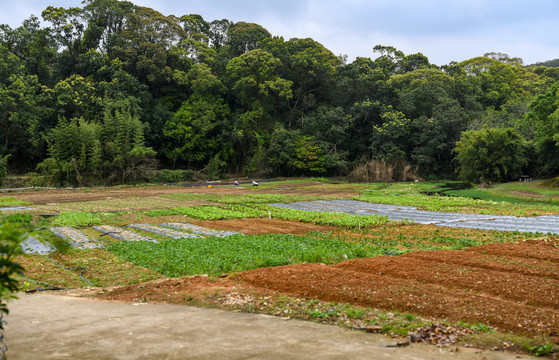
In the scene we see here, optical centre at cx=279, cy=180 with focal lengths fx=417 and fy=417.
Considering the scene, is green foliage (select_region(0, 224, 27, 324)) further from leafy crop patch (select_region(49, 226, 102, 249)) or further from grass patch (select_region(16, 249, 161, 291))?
leafy crop patch (select_region(49, 226, 102, 249))

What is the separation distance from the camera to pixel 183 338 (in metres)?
5.17

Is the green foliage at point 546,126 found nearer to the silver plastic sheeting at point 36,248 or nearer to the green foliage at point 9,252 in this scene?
the silver plastic sheeting at point 36,248

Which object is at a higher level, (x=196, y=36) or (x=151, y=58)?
(x=196, y=36)

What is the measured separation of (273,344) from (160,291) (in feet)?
12.7

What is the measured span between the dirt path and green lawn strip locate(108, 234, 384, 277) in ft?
10.4

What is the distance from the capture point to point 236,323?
598cm

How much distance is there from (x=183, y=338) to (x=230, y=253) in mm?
5899

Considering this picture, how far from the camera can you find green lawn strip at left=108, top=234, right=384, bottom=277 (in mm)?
9898

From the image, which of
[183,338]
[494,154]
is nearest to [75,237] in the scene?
[183,338]

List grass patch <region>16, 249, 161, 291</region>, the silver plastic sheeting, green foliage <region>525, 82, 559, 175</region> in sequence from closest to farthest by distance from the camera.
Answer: grass patch <region>16, 249, 161, 291</region>
the silver plastic sheeting
green foliage <region>525, 82, 559, 175</region>

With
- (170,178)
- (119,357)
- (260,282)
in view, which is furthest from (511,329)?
(170,178)

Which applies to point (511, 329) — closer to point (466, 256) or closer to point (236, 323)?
point (236, 323)

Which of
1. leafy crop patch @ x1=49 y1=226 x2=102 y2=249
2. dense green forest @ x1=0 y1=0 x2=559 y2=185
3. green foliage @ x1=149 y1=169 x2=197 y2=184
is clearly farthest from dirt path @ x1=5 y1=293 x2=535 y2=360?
green foliage @ x1=149 y1=169 x2=197 y2=184

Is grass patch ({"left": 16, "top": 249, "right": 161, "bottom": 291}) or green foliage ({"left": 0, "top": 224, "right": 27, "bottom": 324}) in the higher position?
green foliage ({"left": 0, "top": 224, "right": 27, "bottom": 324})
